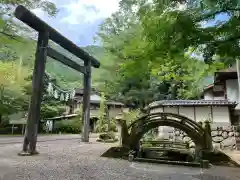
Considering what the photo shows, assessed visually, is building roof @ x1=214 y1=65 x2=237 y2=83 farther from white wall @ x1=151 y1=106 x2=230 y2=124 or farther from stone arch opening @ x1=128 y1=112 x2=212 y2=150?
stone arch opening @ x1=128 y1=112 x2=212 y2=150

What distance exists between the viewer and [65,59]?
1013 cm

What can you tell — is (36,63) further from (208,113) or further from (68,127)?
(68,127)

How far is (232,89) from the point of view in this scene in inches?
722

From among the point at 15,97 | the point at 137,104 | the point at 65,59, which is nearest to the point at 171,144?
the point at 65,59

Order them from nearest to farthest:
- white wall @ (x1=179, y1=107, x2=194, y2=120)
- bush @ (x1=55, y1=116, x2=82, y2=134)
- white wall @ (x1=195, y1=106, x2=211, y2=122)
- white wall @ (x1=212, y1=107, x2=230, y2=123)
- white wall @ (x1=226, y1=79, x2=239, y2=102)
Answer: white wall @ (x1=212, y1=107, x2=230, y2=123) → white wall @ (x1=195, y1=106, x2=211, y2=122) → white wall @ (x1=226, y1=79, x2=239, y2=102) → white wall @ (x1=179, y1=107, x2=194, y2=120) → bush @ (x1=55, y1=116, x2=82, y2=134)

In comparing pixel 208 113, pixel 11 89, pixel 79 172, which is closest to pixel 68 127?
pixel 11 89

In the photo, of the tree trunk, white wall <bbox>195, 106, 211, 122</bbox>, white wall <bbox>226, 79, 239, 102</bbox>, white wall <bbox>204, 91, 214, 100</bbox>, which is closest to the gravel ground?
the tree trunk

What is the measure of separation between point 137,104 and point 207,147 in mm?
24916

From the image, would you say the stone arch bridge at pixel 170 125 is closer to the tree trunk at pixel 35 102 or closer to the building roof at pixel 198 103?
the tree trunk at pixel 35 102

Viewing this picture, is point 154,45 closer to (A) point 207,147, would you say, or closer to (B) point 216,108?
(A) point 207,147

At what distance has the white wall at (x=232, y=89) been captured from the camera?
18062mm

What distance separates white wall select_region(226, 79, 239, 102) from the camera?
18.1 metres

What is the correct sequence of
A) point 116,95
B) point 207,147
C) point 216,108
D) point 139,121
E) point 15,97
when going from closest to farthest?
point 207,147, point 139,121, point 216,108, point 15,97, point 116,95

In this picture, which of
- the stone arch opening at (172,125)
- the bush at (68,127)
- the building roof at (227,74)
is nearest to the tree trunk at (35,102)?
the stone arch opening at (172,125)
